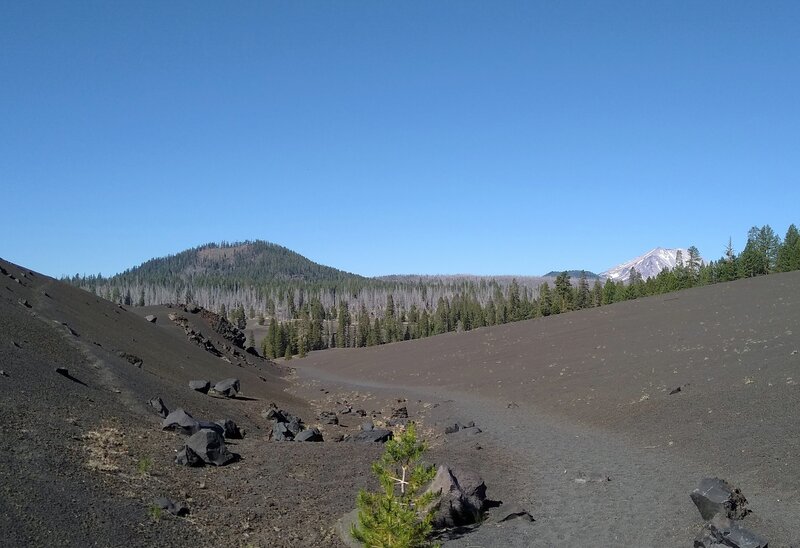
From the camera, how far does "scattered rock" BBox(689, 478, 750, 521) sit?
11.0 metres

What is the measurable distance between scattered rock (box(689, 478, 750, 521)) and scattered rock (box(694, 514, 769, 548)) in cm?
63

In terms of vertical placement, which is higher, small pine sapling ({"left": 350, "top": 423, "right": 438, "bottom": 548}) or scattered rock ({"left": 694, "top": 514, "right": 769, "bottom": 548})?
small pine sapling ({"left": 350, "top": 423, "right": 438, "bottom": 548})

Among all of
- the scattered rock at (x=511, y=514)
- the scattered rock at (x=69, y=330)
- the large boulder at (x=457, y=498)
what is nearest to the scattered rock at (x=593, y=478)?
the scattered rock at (x=511, y=514)

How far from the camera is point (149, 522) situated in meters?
10.4

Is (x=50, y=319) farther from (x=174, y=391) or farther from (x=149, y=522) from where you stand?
(x=149, y=522)

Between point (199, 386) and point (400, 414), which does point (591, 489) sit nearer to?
point (400, 414)

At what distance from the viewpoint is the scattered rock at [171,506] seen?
11102 mm

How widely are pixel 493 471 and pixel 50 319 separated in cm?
2374

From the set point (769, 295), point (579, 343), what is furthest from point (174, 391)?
point (769, 295)

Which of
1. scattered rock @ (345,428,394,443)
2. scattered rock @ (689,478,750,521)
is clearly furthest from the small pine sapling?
scattered rock @ (345,428,394,443)

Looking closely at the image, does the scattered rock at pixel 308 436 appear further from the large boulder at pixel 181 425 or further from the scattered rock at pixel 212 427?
the large boulder at pixel 181 425

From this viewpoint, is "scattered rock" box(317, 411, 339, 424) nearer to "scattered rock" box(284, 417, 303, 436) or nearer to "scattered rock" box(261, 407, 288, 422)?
"scattered rock" box(261, 407, 288, 422)

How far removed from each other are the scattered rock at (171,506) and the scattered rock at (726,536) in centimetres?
961

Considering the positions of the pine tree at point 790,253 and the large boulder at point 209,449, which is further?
the pine tree at point 790,253
